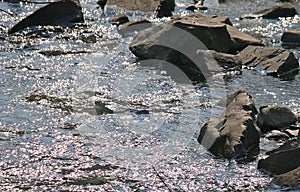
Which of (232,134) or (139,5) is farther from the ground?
(232,134)

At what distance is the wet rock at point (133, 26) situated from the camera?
1241 centimetres

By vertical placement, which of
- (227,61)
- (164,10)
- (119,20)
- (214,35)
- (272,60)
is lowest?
(119,20)

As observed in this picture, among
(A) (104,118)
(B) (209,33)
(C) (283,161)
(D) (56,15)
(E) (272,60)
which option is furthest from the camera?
(D) (56,15)

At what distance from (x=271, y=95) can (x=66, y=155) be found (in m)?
3.24

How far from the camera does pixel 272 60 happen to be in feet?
33.2

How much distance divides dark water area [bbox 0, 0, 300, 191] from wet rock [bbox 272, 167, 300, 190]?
0.33 feet

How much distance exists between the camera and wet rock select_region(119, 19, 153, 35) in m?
12.4

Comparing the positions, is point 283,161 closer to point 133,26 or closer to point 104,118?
point 104,118

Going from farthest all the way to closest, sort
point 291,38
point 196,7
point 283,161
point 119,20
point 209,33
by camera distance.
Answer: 1. point 196,7
2. point 119,20
3. point 291,38
4. point 209,33
5. point 283,161

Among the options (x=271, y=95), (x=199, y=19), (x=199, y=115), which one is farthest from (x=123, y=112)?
(x=199, y=19)

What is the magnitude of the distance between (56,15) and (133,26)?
1.47m

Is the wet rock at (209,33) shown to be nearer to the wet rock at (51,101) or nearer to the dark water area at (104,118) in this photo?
the dark water area at (104,118)

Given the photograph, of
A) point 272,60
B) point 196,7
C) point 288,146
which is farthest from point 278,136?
point 196,7

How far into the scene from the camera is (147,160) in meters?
6.71
